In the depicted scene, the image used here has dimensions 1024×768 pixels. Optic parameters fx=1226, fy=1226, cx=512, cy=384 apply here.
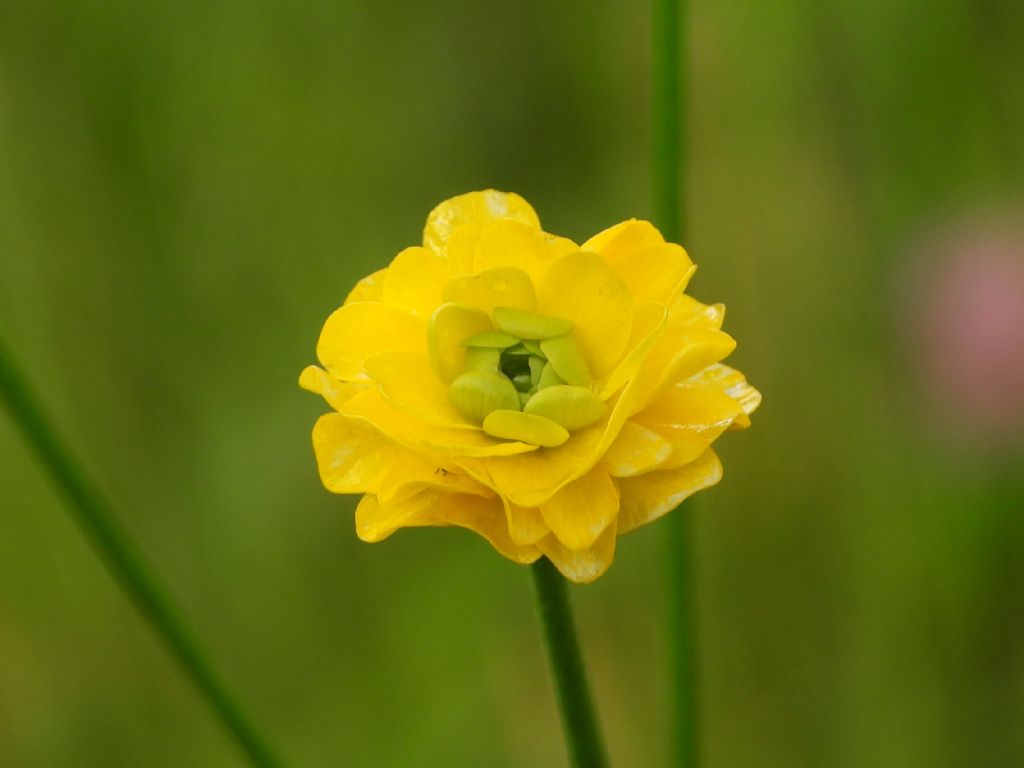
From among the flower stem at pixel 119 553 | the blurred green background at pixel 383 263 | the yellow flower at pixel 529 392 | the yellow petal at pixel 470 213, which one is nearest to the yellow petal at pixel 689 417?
the yellow flower at pixel 529 392

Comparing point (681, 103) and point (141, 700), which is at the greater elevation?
point (681, 103)

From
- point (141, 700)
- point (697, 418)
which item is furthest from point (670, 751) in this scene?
point (141, 700)

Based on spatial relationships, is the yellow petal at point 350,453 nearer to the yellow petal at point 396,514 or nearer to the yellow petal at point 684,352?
the yellow petal at point 396,514

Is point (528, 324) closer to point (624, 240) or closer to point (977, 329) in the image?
point (624, 240)

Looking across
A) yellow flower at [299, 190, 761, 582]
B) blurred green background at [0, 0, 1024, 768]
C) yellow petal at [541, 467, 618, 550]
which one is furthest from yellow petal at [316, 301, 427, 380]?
blurred green background at [0, 0, 1024, 768]

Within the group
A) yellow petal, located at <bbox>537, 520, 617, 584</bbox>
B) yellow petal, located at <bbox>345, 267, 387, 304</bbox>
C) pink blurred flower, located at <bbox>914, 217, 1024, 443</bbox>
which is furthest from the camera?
pink blurred flower, located at <bbox>914, 217, 1024, 443</bbox>

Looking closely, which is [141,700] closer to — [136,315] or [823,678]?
[136,315]

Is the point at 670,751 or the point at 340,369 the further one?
the point at 670,751

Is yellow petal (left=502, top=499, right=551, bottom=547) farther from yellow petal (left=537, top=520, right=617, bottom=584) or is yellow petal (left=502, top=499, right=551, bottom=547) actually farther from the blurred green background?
the blurred green background
